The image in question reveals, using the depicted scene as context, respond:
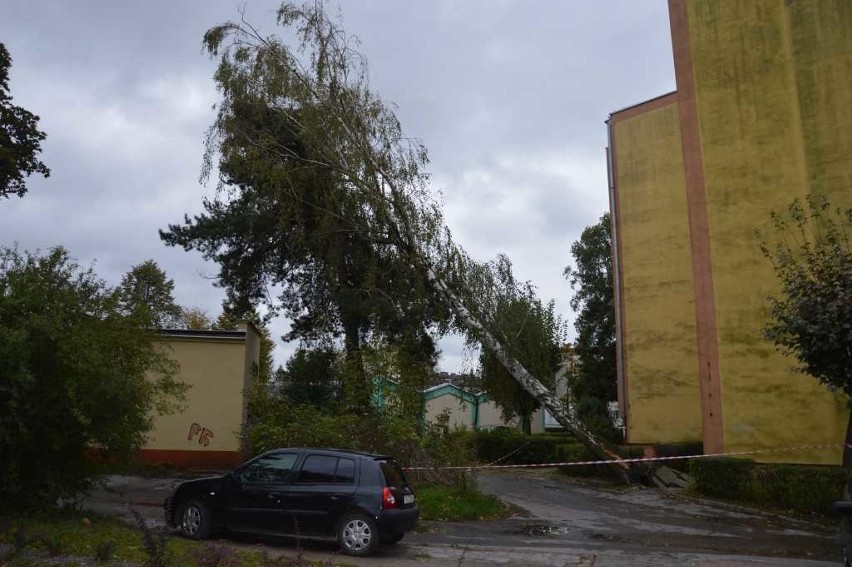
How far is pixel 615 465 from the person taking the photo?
21797mm

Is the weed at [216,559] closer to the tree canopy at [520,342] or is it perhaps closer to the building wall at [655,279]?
the tree canopy at [520,342]

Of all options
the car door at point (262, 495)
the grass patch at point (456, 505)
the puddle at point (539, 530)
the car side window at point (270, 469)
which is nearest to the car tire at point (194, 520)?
the car door at point (262, 495)

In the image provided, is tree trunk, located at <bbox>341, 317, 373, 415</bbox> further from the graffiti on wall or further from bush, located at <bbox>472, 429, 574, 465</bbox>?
bush, located at <bbox>472, 429, 574, 465</bbox>

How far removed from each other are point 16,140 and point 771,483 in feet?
75.2

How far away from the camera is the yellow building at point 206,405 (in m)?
21.3

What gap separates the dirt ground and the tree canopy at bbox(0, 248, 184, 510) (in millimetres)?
938

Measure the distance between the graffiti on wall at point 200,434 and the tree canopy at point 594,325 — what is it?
858 inches

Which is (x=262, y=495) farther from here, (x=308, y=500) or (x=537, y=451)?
(x=537, y=451)

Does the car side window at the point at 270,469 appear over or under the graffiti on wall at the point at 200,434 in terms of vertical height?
under

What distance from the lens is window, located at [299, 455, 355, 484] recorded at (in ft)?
34.8

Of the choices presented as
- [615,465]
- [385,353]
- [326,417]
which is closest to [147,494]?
[326,417]

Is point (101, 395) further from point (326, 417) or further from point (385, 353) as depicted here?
point (385, 353)

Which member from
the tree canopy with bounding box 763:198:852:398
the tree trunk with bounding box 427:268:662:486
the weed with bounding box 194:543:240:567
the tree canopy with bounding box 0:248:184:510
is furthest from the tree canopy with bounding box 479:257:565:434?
the weed with bounding box 194:543:240:567

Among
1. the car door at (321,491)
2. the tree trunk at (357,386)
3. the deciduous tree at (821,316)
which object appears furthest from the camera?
the tree trunk at (357,386)
